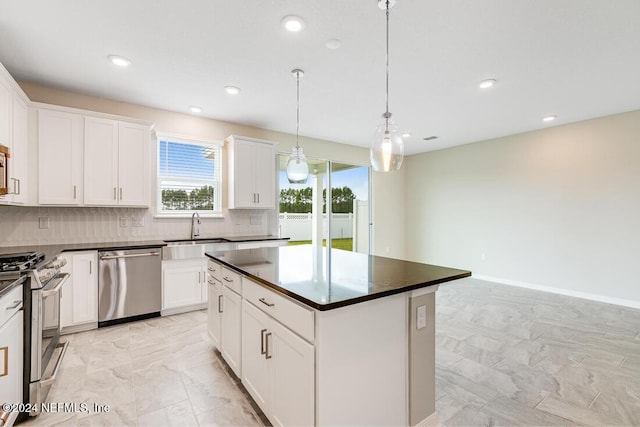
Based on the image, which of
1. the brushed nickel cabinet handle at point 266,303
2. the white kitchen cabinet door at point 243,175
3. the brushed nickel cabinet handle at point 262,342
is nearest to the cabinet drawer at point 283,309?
the brushed nickel cabinet handle at point 266,303

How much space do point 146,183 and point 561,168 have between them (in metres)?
6.28

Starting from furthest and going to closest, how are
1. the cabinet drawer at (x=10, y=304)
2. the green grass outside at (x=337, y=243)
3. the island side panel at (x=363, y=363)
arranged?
the green grass outside at (x=337, y=243) < the cabinet drawer at (x=10, y=304) < the island side panel at (x=363, y=363)

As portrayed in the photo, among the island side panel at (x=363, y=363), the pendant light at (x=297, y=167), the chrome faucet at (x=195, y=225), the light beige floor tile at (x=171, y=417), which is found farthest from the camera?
the chrome faucet at (x=195, y=225)

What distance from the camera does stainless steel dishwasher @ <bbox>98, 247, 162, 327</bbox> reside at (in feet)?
10.7

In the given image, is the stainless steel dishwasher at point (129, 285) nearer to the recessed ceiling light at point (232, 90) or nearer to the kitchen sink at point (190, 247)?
the kitchen sink at point (190, 247)

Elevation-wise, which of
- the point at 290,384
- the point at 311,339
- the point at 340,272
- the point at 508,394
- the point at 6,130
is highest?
the point at 6,130

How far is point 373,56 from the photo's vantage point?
2.69 m

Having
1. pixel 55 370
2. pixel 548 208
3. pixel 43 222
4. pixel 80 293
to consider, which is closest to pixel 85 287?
pixel 80 293

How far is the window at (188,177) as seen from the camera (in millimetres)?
4188

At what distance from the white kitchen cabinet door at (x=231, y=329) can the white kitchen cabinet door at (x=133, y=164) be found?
7.08ft

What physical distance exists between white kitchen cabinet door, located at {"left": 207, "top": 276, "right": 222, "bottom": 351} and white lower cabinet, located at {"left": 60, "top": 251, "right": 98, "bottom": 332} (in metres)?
1.52

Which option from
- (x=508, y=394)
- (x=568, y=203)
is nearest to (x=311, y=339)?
(x=508, y=394)

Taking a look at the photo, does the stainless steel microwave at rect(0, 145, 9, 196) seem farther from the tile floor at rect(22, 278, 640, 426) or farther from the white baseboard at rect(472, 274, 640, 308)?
the white baseboard at rect(472, 274, 640, 308)

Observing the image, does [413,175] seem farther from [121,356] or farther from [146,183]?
[121,356]
